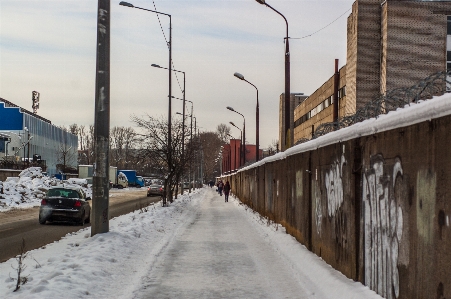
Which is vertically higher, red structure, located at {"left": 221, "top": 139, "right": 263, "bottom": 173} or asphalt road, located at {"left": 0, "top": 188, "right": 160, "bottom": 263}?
red structure, located at {"left": 221, "top": 139, "right": 263, "bottom": 173}

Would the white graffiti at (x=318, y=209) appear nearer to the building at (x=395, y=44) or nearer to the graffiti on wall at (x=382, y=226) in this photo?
the graffiti on wall at (x=382, y=226)

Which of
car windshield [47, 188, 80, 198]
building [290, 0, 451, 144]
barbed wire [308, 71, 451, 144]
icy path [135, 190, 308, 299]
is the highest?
building [290, 0, 451, 144]

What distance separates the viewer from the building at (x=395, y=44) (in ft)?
135

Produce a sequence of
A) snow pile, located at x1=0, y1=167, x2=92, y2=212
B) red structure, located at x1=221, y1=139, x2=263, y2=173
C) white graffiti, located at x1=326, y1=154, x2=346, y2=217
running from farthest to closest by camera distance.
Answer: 1. red structure, located at x1=221, y1=139, x2=263, y2=173
2. snow pile, located at x1=0, y1=167, x2=92, y2=212
3. white graffiti, located at x1=326, y1=154, x2=346, y2=217

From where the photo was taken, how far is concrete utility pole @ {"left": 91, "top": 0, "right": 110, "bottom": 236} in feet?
41.2

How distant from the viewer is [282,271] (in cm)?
925

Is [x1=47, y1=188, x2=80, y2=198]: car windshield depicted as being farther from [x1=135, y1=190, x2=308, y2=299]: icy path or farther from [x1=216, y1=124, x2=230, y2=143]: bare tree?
[x1=216, y1=124, x2=230, y2=143]: bare tree

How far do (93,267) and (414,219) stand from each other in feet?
16.9

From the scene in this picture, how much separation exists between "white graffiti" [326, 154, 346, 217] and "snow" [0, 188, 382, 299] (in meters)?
1.05

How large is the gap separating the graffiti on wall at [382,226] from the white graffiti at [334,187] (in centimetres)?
133

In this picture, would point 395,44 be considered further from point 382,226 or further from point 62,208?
point 382,226

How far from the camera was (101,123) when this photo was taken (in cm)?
1257

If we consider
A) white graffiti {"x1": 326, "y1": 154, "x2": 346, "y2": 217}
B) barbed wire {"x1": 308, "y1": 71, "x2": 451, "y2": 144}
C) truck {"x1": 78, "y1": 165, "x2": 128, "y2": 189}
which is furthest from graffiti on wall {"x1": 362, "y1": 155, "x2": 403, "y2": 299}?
truck {"x1": 78, "y1": 165, "x2": 128, "y2": 189}

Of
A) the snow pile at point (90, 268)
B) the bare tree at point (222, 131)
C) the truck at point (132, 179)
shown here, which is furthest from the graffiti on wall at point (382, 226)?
the bare tree at point (222, 131)
